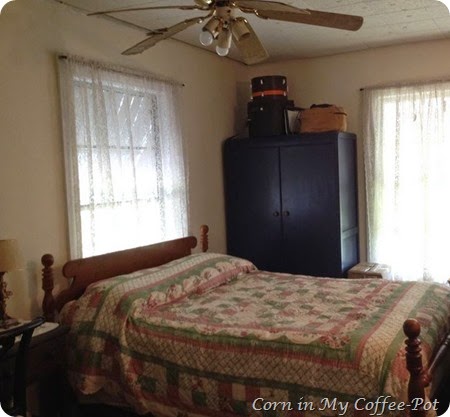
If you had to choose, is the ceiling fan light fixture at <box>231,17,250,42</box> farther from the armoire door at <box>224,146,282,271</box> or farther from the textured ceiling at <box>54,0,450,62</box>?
the armoire door at <box>224,146,282,271</box>

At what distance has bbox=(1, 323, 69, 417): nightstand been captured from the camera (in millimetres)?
2393

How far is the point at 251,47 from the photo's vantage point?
2.43 m

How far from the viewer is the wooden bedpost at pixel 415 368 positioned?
189 cm

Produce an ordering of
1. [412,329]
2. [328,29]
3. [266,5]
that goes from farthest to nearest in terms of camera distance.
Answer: [328,29] → [266,5] → [412,329]

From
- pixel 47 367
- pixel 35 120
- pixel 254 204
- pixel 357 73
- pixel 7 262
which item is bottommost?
pixel 47 367

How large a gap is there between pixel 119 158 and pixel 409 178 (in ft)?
8.29

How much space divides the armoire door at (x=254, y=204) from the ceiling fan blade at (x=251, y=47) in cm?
195

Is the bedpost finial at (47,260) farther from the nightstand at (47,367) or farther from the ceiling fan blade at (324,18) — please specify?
the ceiling fan blade at (324,18)

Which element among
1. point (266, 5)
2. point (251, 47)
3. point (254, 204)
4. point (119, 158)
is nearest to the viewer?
point (266, 5)

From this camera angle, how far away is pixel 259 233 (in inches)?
181

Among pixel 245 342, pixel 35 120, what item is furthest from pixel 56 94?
pixel 245 342

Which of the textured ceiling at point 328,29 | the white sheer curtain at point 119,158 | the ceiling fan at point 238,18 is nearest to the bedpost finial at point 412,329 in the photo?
the ceiling fan at point 238,18

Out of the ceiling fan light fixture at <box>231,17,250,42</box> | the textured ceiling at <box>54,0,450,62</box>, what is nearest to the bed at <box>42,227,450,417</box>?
the ceiling fan light fixture at <box>231,17,250,42</box>

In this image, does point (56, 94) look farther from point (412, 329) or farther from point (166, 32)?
point (412, 329)
